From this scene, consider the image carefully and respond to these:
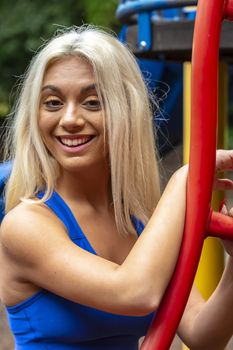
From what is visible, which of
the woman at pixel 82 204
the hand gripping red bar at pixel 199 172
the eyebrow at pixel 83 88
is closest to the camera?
the hand gripping red bar at pixel 199 172

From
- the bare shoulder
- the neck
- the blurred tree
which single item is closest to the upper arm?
the bare shoulder

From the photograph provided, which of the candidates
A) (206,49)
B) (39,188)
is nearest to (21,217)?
(39,188)

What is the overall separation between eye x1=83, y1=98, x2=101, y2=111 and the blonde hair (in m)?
0.01

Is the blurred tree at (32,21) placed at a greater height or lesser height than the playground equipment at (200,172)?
lesser

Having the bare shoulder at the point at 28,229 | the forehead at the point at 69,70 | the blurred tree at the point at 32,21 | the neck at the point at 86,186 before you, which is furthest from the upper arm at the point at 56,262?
the blurred tree at the point at 32,21

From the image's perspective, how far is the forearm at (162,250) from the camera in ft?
3.97

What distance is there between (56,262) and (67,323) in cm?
13

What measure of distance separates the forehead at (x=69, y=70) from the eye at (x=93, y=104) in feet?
0.13

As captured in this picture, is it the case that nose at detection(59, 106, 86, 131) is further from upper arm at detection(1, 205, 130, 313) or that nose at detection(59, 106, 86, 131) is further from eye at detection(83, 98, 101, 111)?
upper arm at detection(1, 205, 130, 313)

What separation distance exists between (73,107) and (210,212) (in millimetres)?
324

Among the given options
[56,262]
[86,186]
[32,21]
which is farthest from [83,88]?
[32,21]

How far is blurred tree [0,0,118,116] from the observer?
841cm

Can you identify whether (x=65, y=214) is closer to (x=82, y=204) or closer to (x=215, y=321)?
(x=82, y=204)

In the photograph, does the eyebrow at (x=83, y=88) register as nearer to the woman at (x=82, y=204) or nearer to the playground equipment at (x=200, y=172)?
the woman at (x=82, y=204)
